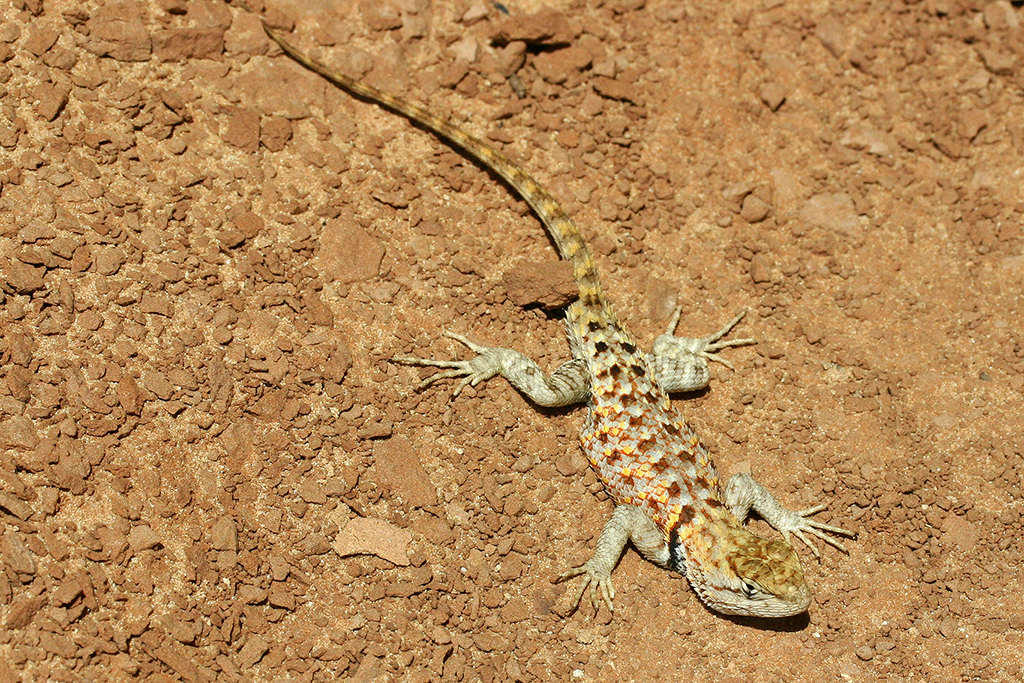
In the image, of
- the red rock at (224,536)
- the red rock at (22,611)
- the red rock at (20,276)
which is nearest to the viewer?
the red rock at (22,611)

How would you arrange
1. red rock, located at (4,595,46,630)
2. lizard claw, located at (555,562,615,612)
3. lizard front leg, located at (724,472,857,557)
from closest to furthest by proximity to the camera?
red rock, located at (4,595,46,630)
lizard claw, located at (555,562,615,612)
lizard front leg, located at (724,472,857,557)

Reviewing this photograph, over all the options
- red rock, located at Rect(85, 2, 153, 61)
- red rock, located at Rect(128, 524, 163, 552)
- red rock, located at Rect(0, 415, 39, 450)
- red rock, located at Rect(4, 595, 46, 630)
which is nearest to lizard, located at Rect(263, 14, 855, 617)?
red rock, located at Rect(85, 2, 153, 61)

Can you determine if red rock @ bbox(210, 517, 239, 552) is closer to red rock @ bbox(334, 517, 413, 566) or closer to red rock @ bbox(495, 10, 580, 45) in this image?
red rock @ bbox(334, 517, 413, 566)

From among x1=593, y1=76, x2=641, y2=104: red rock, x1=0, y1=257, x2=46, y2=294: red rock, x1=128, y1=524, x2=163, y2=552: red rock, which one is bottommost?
x1=128, y1=524, x2=163, y2=552: red rock

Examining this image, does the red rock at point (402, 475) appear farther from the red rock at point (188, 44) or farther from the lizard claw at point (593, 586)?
the red rock at point (188, 44)

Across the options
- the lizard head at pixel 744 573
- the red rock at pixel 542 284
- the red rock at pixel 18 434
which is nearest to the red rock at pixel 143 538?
the red rock at pixel 18 434

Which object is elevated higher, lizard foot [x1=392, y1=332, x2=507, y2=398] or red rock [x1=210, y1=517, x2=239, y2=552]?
lizard foot [x1=392, y1=332, x2=507, y2=398]

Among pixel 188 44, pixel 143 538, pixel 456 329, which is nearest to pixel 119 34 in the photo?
pixel 188 44

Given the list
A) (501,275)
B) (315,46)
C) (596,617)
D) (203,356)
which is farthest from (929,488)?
(315,46)
